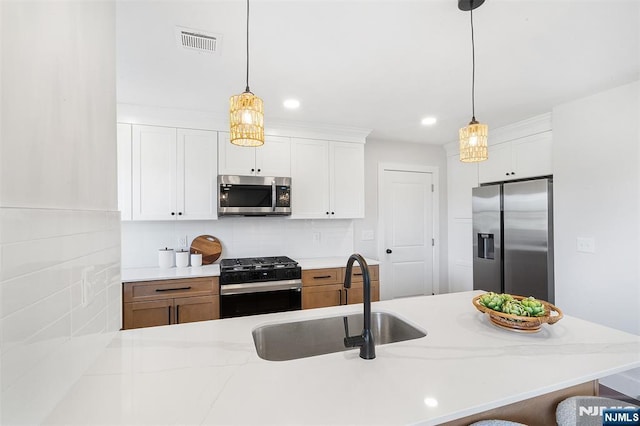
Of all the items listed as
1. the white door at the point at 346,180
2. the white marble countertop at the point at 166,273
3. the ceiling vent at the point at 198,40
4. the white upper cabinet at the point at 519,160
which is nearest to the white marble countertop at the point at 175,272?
the white marble countertop at the point at 166,273

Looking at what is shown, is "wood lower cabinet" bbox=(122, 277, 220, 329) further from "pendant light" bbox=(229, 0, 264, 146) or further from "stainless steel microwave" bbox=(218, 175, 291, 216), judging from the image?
"pendant light" bbox=(229, 0, 264, 146)

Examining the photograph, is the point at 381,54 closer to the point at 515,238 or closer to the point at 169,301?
the point at 515,238

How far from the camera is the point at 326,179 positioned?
3.30 meters

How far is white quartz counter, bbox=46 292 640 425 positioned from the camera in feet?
2.52

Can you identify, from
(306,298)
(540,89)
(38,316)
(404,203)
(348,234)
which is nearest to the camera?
(38,316)

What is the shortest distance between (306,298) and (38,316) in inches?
91.5

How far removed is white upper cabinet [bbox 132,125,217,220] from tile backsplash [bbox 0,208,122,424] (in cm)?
180

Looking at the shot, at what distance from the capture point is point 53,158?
2.58 feet

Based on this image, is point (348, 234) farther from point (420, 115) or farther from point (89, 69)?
point (89, 69)

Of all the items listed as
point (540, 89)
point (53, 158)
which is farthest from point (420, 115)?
point (53, 158)

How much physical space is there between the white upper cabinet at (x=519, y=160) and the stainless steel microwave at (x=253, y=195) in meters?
2.45

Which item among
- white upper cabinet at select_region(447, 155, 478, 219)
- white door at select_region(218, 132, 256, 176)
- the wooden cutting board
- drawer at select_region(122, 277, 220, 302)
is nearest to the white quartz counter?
drawer at select_region(122, 277, 220, 302)

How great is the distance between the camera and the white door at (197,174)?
281 centimetres

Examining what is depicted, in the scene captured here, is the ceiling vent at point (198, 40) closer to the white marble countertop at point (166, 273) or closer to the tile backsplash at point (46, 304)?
the tile backsplash at point (46, 304)
